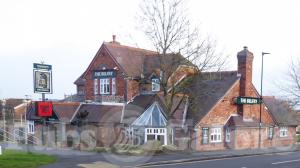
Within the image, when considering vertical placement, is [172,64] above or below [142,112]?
above

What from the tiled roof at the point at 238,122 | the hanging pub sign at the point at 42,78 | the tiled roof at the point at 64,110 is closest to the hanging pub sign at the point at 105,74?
the tiled roof at the point at 64,110

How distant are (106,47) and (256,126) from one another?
55.4 feet

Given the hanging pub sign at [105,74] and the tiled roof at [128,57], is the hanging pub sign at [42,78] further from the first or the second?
the hanging pub sign at [105,74]

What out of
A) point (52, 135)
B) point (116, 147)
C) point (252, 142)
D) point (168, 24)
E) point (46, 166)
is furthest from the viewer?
point (252, 142)

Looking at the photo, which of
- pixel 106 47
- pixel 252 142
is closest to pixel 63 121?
pixel 106 47

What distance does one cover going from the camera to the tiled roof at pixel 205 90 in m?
36.9

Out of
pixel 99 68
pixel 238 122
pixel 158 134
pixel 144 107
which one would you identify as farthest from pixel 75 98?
pixel 238 122

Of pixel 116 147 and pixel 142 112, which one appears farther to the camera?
pixel 142 112

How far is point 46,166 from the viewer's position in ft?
71.3

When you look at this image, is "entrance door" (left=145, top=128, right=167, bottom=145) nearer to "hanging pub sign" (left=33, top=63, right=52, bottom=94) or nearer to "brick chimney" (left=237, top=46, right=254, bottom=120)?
"brick chimney" (left=237, top=46, right=254, bottom=120)

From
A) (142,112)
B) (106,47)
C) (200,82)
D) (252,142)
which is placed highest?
(106,47)

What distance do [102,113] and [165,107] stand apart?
6485mm

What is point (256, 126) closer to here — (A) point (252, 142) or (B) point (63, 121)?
(A) point (252, 142)

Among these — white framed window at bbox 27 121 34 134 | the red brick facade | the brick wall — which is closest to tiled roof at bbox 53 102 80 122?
white framed window at bbox 27 121 34 134
